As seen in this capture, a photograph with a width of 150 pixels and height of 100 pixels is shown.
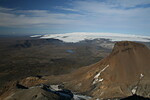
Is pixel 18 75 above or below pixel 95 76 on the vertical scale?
below

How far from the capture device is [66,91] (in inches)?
1331

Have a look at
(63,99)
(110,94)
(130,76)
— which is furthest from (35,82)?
(130,76)

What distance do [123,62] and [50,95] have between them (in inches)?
745

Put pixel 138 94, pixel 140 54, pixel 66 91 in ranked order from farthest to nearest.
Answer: pixel 140 54 < pixel 66 91 < pixel 138 94

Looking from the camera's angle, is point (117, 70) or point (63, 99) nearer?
point (63, 99)

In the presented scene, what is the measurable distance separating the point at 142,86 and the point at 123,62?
8.30 m

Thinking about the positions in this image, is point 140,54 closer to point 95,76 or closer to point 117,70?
point 117,70

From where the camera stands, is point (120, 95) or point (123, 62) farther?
point (123, 62)

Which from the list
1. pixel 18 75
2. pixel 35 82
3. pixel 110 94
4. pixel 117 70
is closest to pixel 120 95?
pixel 110 94

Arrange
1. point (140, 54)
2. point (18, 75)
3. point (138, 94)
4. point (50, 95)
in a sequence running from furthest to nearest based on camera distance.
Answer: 1. point (18, 75)
2. point (140, 54)
3. point (138, 94)
4. point (50, 95)

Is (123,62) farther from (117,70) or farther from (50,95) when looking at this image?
(50,95)

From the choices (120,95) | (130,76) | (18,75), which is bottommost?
(18,75)

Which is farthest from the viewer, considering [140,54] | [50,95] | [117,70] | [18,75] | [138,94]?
[18,75]

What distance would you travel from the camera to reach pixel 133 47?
40938mm
